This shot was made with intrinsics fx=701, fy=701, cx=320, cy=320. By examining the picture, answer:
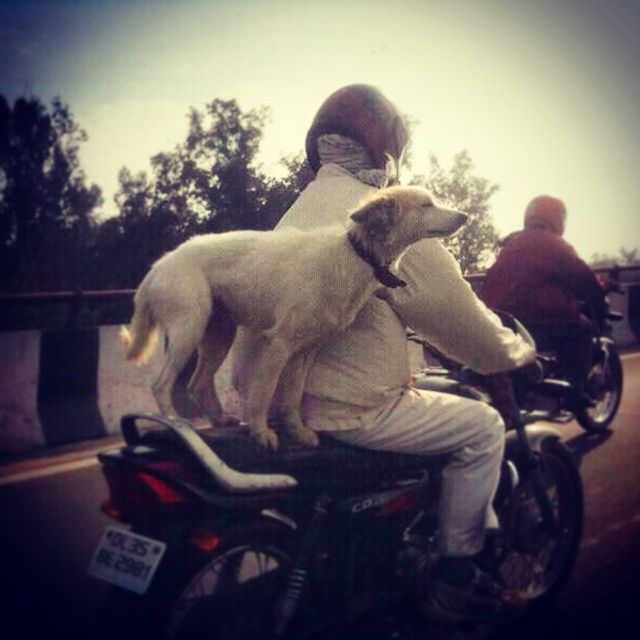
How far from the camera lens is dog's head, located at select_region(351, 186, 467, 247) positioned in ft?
8.80

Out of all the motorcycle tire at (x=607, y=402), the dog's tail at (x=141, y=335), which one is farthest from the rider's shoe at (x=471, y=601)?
the motorcycle tire at (x=607, y=402)

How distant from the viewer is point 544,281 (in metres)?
5.90

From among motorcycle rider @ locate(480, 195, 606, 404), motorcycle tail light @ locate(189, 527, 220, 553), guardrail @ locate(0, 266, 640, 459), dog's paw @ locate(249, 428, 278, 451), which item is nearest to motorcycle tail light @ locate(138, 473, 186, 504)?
motorcycle tail light @ locate(189, 527, 220, 553)

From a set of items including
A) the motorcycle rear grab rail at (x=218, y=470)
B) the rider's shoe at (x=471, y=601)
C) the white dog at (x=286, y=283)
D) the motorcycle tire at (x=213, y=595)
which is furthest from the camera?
the rider's shoe at (x=471, y=601)

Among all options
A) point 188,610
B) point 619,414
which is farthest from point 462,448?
point 619,414

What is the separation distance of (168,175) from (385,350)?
1.03 m

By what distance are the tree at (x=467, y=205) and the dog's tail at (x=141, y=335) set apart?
4.45 feet

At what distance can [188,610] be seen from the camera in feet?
7.17

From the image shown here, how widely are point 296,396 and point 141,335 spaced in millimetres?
933

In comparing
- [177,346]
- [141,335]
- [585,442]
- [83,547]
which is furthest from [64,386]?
[585,442]

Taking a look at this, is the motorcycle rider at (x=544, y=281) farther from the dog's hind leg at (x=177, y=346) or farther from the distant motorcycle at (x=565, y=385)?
the dog's hind leg at (x=177, y=346)

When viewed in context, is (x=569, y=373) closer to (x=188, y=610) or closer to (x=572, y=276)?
(x=572, y=276)

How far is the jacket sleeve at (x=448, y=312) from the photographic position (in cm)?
270

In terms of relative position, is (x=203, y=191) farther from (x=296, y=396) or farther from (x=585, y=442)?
(x=585, y=442)
